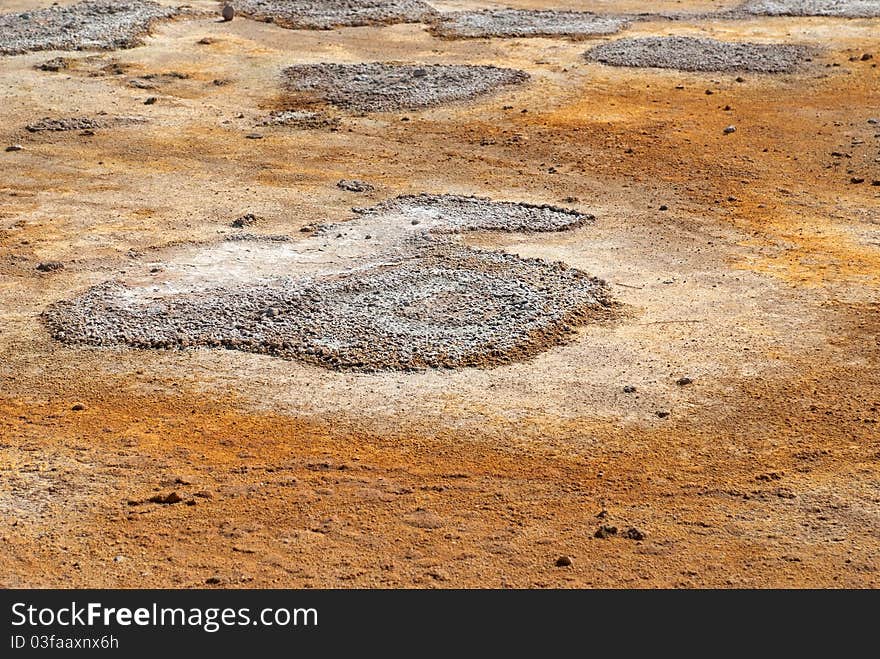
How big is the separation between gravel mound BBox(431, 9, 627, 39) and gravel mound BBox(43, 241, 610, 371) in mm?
11347

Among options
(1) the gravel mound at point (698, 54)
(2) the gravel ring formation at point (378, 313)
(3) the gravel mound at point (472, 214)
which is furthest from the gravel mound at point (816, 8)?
(2) the gravel ring formation at point (378, 313)

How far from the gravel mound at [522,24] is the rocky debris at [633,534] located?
51.5 ft

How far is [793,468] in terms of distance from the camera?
336 inches

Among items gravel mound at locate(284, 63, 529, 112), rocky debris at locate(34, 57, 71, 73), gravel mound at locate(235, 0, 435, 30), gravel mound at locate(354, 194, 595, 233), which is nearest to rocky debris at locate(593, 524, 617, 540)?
gravel mound at locate(354, 194, 595, 233)

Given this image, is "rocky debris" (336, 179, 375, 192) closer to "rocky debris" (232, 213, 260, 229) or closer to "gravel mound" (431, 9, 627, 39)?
"rocky debris" (232, 213, 260, 229)

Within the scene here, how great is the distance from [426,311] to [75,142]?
784 centimetres

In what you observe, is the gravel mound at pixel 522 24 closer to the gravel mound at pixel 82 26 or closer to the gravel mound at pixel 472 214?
the gravel mound at pixel 82 26

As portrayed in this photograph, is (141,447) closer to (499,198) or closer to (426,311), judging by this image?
(426,311)

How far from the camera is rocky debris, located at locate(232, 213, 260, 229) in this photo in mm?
13398

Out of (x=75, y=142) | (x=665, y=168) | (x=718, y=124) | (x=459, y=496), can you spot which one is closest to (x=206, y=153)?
(x=75, y=142)

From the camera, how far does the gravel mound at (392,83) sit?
18.2 metres

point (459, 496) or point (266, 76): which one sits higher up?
point (266, 76)

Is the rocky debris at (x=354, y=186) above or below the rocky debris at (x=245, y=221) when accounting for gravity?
above

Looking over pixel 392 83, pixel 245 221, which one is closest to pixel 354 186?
pixel 245 221
